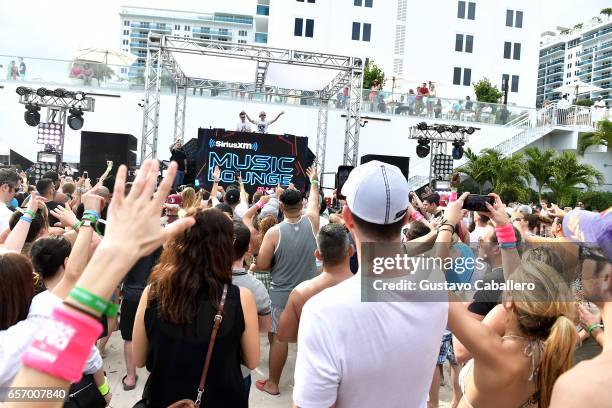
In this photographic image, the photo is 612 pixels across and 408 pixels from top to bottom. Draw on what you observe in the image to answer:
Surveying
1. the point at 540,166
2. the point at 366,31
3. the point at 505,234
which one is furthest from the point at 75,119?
the point at 366,31

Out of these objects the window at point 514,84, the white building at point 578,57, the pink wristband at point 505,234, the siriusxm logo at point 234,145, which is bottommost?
the pink wristband at point 505,234

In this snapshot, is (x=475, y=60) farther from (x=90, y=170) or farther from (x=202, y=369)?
(x=202, y=369)

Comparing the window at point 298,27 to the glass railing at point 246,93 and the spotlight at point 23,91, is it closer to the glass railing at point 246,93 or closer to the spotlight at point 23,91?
the glass railing at point 246,93

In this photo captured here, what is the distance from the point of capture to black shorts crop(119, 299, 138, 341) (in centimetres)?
397

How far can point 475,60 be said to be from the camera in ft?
115

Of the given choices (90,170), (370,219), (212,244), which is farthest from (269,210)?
(90,170)

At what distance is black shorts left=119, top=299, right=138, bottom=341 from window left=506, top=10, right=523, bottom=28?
38116 mm

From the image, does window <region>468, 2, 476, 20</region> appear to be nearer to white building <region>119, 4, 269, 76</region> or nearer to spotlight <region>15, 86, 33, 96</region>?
spotlight <region>15, 86, 33, 96</region>

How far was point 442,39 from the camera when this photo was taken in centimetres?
3494

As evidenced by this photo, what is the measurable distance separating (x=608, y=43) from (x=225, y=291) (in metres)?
133

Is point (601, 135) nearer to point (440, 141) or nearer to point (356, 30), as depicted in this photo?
point (440, 141)

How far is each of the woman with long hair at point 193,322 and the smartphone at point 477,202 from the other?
1147 mm

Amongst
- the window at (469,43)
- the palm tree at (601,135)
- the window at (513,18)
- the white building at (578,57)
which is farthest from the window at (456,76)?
the white building at (578,57)

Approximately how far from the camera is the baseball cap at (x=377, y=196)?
1.57 meters
